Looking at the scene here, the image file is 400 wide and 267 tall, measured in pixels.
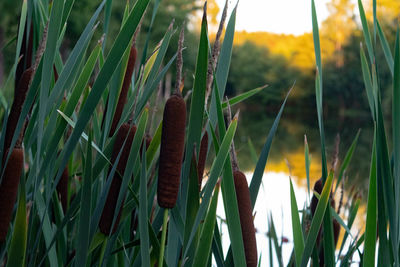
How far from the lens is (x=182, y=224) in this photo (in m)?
0.60

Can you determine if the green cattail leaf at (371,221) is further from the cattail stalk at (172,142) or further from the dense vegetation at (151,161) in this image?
the cattail stalk at (172,142)

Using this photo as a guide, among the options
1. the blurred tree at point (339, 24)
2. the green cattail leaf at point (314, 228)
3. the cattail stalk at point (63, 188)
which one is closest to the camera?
the green cattail leaf at point (314, 228)

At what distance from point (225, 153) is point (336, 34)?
34.7 metres

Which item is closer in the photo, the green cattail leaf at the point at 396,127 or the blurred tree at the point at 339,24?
the green cattail leaf at the point at 396,127

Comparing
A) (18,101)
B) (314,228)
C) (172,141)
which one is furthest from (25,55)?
(314,228)

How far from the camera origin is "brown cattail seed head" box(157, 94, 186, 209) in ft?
1.77

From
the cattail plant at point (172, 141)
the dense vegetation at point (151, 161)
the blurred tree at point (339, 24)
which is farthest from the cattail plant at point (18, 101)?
the blurred tree at point (339, 24)

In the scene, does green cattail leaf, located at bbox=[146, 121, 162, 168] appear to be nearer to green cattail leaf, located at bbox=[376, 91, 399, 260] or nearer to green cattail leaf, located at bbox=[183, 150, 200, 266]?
green cattail leaf, located at bbox=[183, 150, 200, 266]

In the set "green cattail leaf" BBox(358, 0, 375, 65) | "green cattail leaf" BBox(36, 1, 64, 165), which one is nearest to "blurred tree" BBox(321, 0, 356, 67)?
"green cattail leaf" BBox(358, 0, 375, 65)

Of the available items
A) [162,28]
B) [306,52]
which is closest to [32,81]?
[162,28]

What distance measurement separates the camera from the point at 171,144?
1.77 feet

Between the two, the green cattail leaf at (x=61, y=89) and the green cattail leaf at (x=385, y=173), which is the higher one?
the green cattail leaf at (x=61, y=89)

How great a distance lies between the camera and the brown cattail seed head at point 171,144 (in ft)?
1.77

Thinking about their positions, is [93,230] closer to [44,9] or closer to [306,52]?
[44,9]
